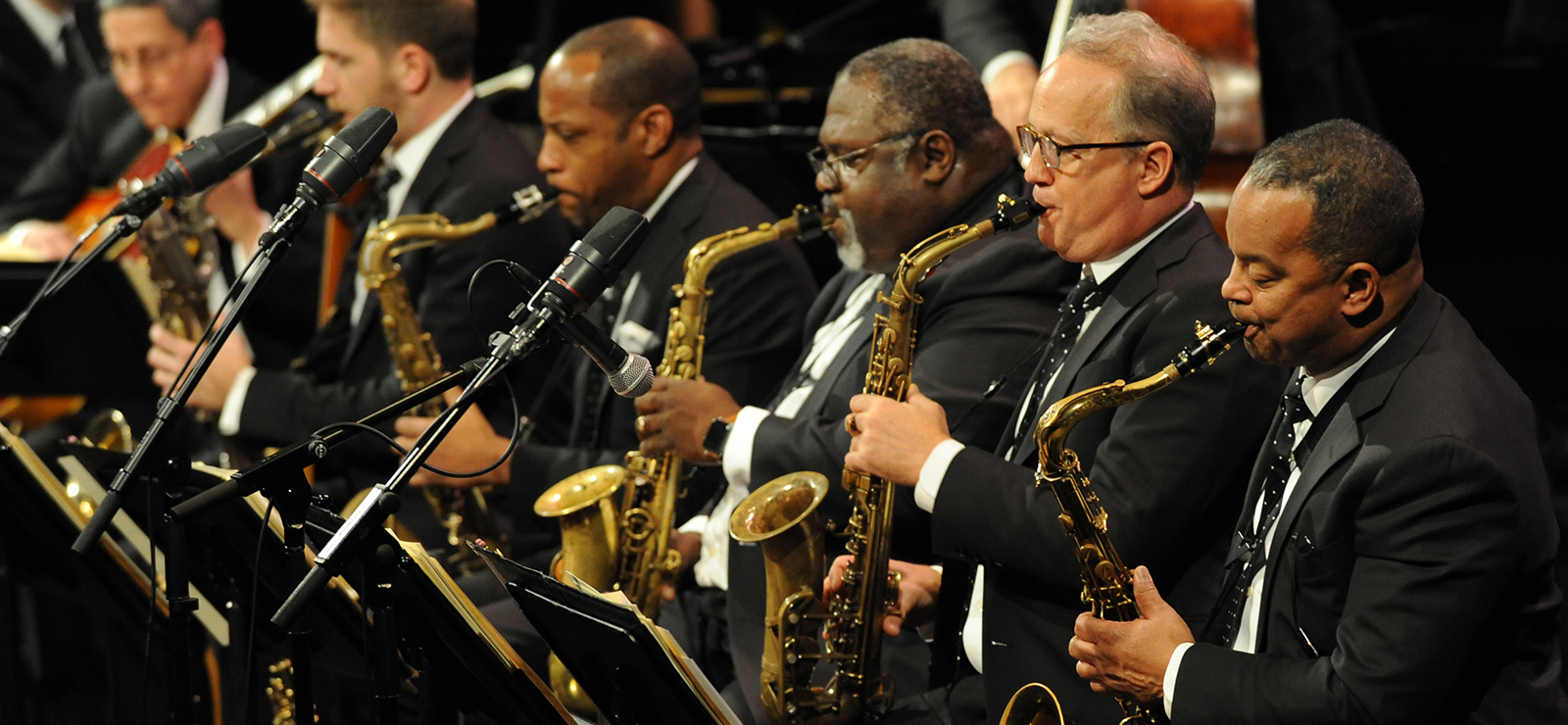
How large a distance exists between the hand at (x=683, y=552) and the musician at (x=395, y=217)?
34.2 inches

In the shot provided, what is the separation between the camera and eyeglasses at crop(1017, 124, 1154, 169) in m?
3.01

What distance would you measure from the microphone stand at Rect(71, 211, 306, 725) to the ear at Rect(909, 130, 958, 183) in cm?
148

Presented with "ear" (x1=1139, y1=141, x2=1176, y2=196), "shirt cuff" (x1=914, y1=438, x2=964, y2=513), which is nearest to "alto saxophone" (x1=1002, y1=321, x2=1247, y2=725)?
"shirt cuff" (x1=914, y1=438, x2=964, y2=513)

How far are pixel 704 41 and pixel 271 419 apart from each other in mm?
2940

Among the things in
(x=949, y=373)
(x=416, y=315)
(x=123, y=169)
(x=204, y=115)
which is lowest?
(x=949, y=373)

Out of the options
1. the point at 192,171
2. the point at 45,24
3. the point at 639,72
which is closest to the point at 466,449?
the point at 639,72

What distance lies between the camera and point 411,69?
16.2 feet

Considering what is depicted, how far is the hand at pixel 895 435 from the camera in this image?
3.03 m

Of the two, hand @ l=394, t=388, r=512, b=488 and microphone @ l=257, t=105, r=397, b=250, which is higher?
microphone @ l=257, t=105, r=397, b=250

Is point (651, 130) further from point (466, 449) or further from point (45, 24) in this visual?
point (45, 24)

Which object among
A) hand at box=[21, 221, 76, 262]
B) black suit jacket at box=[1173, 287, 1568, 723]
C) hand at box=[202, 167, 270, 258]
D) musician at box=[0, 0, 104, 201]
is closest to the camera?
black suit jacket at box=[1173, 287, 1568, 723]

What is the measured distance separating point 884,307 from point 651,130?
1121 millimetres

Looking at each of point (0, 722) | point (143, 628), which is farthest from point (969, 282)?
point (0, 722)

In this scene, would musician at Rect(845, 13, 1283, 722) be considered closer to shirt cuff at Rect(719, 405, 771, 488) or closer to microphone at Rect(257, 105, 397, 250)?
shirt cuff at Rect(719, 405, 771, 488)
